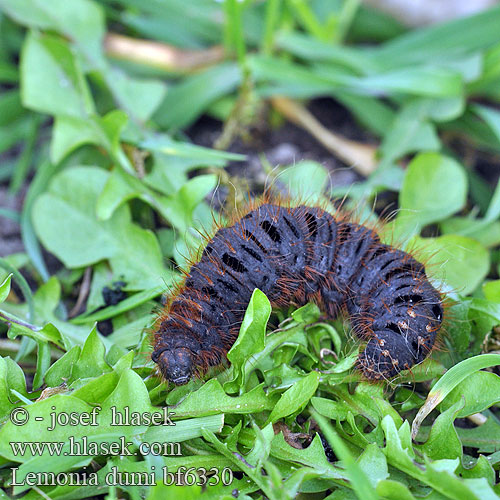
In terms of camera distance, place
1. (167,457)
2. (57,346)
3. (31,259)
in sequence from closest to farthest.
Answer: (167,457), (57,346), (31,259)

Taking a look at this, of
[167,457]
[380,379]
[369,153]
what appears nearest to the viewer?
[167,457]

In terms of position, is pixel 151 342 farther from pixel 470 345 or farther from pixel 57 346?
pixel 470 345

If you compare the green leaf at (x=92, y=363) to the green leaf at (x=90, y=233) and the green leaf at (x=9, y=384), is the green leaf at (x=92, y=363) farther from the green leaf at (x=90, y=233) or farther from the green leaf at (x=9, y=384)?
the green leaf at (x=90, y=233)

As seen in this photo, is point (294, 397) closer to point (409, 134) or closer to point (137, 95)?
point (409, 134)

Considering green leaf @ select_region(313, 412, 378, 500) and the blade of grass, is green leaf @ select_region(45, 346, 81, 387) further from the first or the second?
the blade of grass

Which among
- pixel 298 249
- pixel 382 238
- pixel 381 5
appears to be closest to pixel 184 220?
pixel 298 249

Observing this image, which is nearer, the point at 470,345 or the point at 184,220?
the point at 470,345

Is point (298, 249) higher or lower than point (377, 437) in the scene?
higher
